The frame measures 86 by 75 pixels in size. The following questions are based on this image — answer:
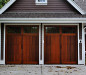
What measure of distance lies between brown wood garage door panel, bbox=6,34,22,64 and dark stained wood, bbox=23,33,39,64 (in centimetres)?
40

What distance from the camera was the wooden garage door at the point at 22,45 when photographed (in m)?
11.9

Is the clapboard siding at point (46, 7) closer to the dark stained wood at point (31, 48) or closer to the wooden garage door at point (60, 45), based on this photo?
the wooden garage door at point (60, 45)

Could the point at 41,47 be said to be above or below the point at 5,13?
below

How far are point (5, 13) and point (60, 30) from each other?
391cm

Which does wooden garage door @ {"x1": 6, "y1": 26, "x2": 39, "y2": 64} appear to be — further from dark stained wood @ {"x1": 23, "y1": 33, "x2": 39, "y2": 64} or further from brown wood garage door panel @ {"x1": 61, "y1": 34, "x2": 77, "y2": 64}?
brown wood garage door panel @ {"x1": 61, "y1": 34, "x2": 77, "y2": 64}

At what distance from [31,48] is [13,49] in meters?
1.22

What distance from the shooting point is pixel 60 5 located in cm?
1212

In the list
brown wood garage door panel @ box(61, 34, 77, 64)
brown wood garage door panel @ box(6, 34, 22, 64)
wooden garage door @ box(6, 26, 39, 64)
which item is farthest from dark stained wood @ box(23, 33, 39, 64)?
brown wood garage door panel @ box(61, 34, 77, 64)

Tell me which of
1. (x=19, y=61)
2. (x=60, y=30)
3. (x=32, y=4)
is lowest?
(x=19, y=61)

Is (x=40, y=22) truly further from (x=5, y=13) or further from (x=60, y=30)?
(x=5, y=13)

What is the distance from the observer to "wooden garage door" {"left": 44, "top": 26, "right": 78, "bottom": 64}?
11.9 m

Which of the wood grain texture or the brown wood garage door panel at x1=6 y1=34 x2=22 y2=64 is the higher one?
the wood grain texture

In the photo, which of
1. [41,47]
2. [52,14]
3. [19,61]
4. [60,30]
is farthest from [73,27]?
[19,61]

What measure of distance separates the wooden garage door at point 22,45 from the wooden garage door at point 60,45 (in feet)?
2.43
